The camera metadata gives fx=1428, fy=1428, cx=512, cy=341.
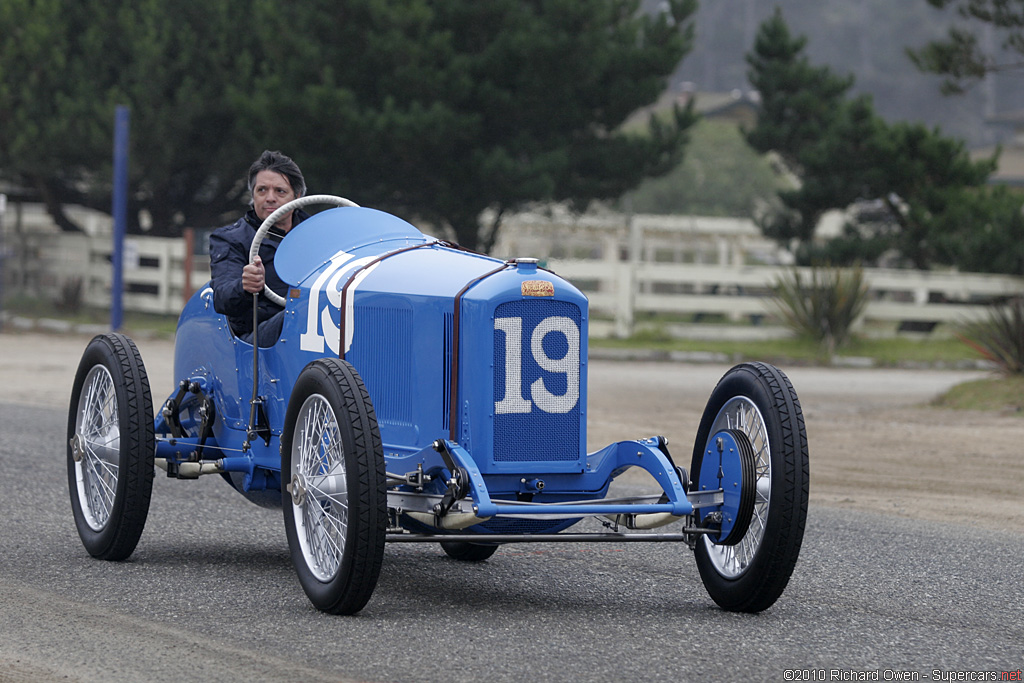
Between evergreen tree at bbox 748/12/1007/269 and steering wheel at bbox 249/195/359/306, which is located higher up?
evergreen tree at bbox 748/12/1007/269

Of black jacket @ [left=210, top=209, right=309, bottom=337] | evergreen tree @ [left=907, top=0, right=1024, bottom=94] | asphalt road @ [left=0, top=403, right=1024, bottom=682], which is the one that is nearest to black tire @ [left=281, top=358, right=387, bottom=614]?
asphalt road @ [left=0, top=403, right=1024, bottom=682]

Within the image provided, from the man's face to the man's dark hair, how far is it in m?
0.03

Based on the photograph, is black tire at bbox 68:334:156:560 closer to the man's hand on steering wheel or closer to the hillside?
the man's hand on steering wheel

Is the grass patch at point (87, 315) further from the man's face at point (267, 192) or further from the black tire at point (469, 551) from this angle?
the black tire at point (469, 551)

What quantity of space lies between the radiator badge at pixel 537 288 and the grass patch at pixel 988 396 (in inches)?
380

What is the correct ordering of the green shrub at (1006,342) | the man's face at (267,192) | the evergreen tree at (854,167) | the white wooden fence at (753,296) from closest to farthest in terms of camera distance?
1. the man's face at (267,192)
2. the green shrub at (1006,342)
3. the white wooden fence at (753,296)
4. the evergreen tree at (854,167)

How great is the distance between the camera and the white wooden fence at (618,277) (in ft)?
75.2

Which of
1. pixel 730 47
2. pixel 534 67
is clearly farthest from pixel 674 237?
pixel 730 47

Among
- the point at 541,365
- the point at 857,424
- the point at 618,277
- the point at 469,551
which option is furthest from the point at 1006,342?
the point at 541,365

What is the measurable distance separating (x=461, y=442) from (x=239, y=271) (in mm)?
Answer: 1632

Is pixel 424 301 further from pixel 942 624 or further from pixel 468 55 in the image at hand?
pixel 468 55

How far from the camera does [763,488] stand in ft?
17.5

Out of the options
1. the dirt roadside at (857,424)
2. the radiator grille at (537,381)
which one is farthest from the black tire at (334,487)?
the dirt roadside at (857,424)

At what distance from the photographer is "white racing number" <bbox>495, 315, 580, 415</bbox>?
5.38m
